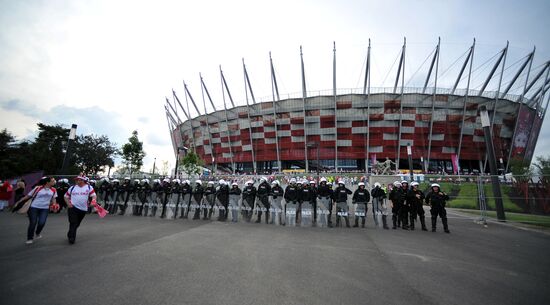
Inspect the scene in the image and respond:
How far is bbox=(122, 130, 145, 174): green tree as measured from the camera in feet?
103

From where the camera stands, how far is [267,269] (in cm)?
410

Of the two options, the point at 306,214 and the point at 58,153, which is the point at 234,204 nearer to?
the point at 306,214

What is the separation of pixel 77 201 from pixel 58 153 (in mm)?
28318

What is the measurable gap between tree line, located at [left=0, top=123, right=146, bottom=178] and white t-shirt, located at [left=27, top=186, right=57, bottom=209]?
929cm

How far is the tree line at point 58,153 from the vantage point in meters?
24.4

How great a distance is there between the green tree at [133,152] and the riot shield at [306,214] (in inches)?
1219

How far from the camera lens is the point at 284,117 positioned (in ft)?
165

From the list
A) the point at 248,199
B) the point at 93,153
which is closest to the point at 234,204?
the point at 248,199

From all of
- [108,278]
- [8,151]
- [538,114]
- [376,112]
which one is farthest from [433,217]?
[538,114]

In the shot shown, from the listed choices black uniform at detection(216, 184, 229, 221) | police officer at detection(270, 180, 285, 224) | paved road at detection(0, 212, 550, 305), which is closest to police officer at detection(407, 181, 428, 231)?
paved road at detection(0, 212, 550, 305)

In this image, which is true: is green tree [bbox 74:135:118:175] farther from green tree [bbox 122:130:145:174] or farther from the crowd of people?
the crowd of people

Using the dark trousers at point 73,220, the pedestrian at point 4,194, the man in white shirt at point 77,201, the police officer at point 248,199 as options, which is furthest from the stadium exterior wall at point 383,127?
the dark trousers at point 73,220

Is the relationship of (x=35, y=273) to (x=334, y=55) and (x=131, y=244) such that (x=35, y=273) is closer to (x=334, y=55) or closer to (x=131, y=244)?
(x=131, y=244)

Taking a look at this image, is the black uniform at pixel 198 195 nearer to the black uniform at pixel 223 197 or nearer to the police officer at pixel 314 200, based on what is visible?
the black uniform at pixel 223 197
